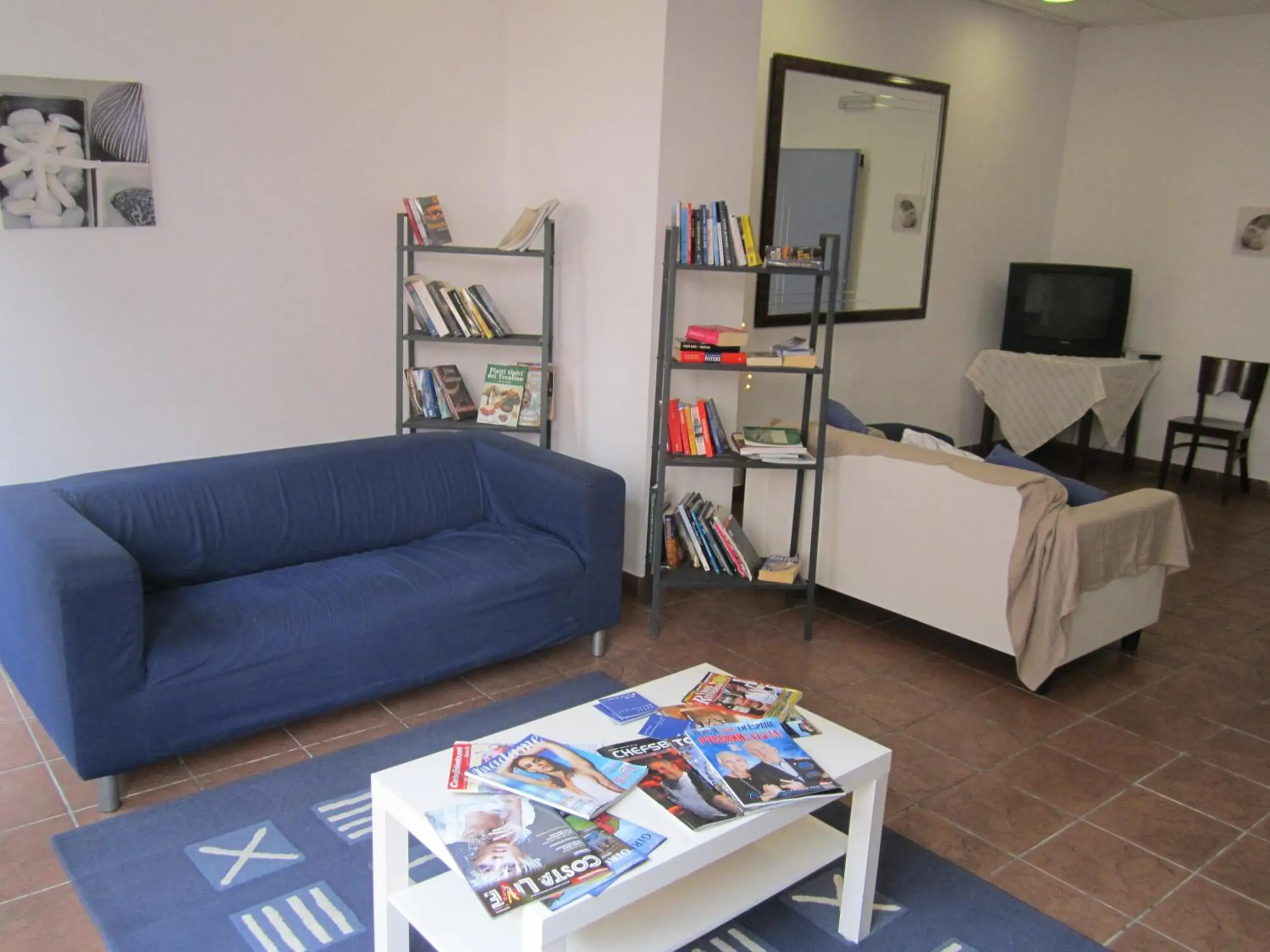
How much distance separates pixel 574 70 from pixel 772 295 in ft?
5.68

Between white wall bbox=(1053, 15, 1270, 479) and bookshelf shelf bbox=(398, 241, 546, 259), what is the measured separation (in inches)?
175

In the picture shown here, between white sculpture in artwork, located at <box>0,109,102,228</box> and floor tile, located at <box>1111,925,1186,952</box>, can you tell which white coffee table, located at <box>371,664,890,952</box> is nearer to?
floor tile, located at <box>1111,925,1186,952</box>

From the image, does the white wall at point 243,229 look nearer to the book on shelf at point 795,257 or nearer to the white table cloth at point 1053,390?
the book on shelf at point 795,257

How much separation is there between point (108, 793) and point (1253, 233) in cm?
658

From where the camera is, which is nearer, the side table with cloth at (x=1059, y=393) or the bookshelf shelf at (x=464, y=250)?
the bookshelf shelf at (x=464, y=250)

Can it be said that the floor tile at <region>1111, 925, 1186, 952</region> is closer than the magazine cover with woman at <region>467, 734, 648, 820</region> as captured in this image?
No

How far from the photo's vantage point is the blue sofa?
8.39 ft

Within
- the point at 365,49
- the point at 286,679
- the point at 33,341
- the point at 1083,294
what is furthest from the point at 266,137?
the point at 1083,294

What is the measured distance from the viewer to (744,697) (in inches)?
97.1

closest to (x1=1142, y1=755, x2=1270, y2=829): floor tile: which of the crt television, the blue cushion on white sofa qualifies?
the blue cushion on white sofa

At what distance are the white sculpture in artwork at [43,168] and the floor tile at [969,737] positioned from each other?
10.8 feet

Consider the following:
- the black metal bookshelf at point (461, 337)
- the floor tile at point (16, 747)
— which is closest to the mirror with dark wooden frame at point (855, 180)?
the black metal bookshelf at point (461, 337)

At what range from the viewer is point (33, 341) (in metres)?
3.55

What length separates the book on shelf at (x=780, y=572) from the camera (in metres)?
3.99
